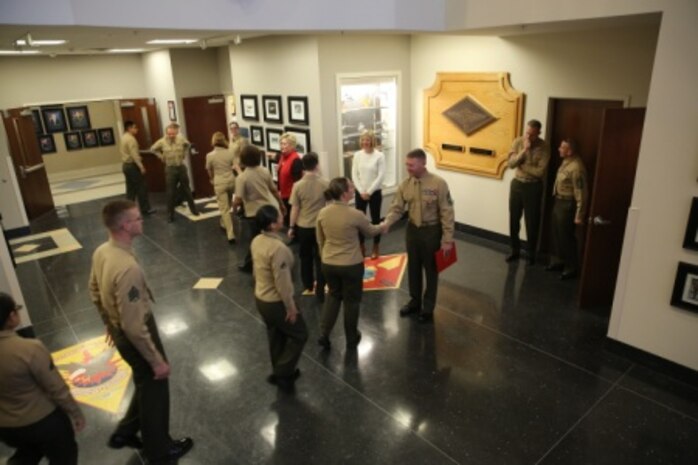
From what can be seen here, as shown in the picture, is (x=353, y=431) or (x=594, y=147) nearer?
(x=353, y=431)

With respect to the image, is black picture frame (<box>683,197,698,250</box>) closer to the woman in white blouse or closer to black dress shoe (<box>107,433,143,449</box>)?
the woman in white blouse

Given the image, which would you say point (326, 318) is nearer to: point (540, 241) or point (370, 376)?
point (370, 376)

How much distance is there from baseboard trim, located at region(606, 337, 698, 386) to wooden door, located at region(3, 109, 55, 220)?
9.03 m

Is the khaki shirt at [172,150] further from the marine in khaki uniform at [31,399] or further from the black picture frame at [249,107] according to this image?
the marine in khaki uniform at [31,399]

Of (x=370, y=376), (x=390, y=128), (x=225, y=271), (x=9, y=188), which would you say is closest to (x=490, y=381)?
(x=370, y=376)

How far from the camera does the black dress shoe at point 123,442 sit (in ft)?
10.4

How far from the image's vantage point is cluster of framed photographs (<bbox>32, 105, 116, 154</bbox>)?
11141mm

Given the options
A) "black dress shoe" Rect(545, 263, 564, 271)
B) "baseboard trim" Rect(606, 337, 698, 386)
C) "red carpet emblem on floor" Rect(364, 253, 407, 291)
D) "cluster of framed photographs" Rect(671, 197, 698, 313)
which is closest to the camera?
"cluster of framed photographs" Rect(671, 197, 698, 313)

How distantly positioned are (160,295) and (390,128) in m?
4.26

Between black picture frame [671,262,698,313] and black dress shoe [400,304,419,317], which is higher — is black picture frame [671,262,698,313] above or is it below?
above

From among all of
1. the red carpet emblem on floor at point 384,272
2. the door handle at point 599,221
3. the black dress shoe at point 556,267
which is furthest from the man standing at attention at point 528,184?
the red carpet emblem on floor at point 384,272

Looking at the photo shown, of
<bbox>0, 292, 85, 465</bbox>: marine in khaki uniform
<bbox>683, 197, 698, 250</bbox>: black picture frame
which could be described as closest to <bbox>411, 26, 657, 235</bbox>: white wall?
<bbox>683, 197, 698, 250</bbox>: black picture frame

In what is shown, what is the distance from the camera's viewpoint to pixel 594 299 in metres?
4.79

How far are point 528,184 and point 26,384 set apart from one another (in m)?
5.21
